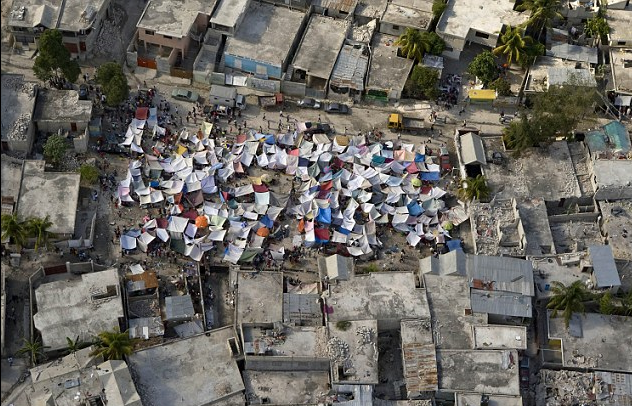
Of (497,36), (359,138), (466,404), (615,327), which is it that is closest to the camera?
(466,404)

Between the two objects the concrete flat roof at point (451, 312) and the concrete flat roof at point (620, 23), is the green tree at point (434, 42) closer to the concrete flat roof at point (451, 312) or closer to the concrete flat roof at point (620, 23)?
the concrete flat roof at point (620, 23)

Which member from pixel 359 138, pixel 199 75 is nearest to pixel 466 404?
pixel 359 138

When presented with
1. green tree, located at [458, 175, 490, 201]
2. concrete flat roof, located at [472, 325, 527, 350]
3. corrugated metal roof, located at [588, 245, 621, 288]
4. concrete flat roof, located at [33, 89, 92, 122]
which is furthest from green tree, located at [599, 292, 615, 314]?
concrete flat roof, located at [33, 89, 92, 122]

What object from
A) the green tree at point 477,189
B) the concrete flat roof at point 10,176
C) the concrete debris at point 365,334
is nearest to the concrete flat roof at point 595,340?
the green tree at point 477,189

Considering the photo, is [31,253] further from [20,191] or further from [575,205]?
[575,205]

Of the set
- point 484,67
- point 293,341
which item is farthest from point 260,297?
point 484,67
